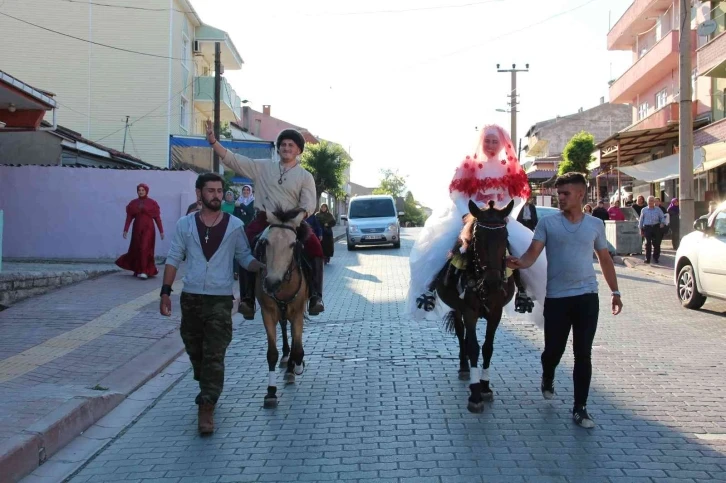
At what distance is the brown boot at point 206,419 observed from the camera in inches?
233

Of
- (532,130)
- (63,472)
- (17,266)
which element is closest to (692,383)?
(63,472)

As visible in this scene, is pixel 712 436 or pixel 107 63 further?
pixel 107 63

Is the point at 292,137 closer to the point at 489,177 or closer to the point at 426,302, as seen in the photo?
→ the point at 489,177

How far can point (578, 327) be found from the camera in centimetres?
595

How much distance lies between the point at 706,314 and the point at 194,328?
9.01 m

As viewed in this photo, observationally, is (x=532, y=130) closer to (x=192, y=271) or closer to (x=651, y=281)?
(x=651, y=281)

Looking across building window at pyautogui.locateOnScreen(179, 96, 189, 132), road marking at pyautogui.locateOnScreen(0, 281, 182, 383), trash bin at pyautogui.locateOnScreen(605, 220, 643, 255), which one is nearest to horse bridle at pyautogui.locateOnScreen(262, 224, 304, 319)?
road marking at pyautogui.locateOnScreen(0, 281, 182, 383)

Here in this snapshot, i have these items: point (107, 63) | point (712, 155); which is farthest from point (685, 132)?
point (107, 63)

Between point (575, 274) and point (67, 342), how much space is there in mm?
6260

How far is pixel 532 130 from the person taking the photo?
270 feet

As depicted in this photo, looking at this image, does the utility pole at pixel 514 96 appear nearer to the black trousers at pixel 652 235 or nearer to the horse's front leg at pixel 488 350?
the black trousers at pixel 652 235

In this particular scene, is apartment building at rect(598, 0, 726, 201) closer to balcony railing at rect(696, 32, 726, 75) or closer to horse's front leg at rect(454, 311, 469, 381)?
balcony railing at rect(696, 32, 726, 75)

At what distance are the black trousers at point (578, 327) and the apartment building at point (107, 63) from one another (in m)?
29.0

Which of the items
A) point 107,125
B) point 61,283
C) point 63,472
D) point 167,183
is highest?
point 107,125
